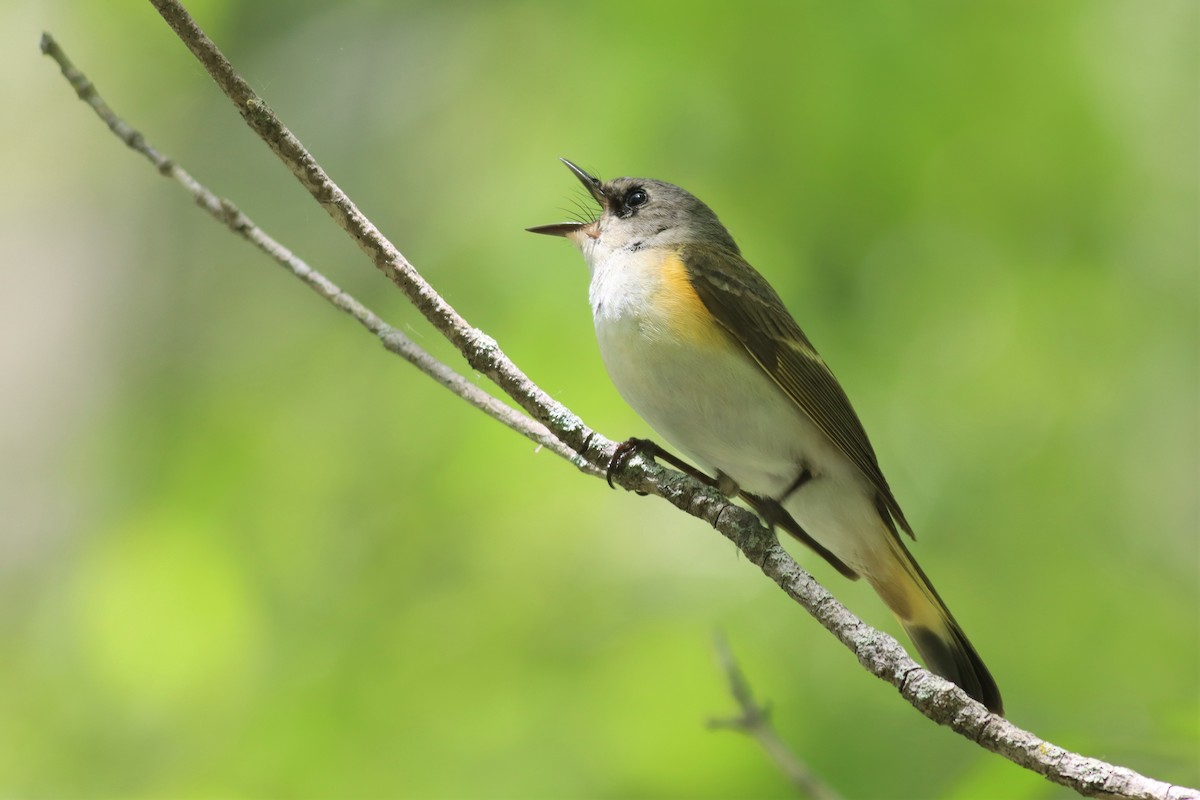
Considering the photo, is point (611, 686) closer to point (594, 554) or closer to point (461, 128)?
point (594, 554)

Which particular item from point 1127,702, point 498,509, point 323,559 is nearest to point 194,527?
point 323,559

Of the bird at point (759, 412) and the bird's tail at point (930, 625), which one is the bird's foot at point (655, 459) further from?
the bird's tail at point (930, 625)

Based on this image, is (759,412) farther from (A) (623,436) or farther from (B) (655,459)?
(A) (623,436)

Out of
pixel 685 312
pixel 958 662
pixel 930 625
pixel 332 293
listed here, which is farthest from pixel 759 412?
pixel 332 293

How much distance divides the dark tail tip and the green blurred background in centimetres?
62

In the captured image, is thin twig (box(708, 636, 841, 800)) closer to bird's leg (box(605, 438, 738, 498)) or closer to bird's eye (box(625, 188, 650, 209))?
bird's leg (box(605, 438, 738, 498))

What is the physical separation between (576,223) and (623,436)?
0.78 meters

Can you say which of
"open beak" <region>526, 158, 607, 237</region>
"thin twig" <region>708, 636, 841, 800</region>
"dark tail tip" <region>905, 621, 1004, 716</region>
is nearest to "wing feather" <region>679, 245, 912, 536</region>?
"dark tail tip" <region>905, 621, 1004, 716</region>

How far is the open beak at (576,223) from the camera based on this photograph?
11.6ft

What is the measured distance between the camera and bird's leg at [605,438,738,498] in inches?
101

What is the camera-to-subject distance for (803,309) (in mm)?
4031

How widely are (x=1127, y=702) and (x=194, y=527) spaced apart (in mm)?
3379

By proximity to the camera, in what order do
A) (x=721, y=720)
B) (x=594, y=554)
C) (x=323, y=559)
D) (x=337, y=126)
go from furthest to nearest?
(x=337, y=126), (x=323, y=559), (x=594, y=554), (x=721, y=720)

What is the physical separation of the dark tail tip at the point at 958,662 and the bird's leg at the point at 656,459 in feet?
2.25
